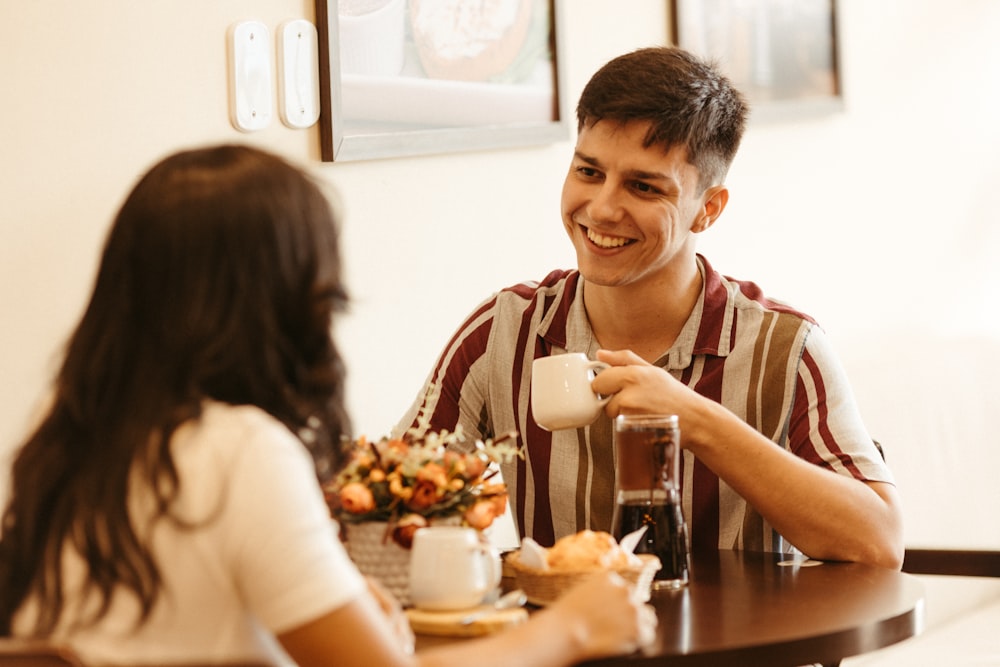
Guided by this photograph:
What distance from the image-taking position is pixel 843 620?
148 centimetres

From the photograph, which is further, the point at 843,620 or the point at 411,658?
the point at 843,620

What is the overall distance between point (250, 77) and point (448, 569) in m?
1.07

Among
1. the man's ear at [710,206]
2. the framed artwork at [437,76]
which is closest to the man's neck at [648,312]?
the man's ear at [710,206]

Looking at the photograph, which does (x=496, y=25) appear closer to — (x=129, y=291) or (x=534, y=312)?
(x=534, y=312)

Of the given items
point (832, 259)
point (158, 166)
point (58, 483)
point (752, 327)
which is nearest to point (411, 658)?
point (58, 483)

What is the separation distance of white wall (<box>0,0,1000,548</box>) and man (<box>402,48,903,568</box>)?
0.38 metres

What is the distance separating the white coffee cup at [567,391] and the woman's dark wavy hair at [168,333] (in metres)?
0.61

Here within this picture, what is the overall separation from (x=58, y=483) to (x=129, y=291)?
0.60 feet

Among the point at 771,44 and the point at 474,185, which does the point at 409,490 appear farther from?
the point at 771,44

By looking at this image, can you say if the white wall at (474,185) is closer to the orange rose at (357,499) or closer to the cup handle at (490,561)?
the orange rose at (357,499)

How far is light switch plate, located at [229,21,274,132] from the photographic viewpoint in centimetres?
220

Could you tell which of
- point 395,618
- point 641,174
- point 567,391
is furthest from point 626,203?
point 395,618

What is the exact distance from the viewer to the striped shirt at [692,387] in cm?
202

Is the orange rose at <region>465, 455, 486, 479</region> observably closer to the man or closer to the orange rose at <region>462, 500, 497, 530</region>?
the orange rose at <region>462, 500, 497, 530</region>
